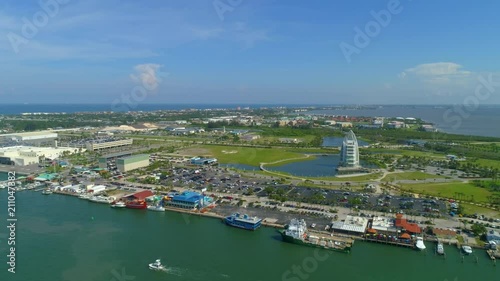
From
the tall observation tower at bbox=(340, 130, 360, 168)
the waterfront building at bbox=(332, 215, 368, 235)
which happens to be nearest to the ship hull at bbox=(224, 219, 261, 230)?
the waterfront building at bbox=(332, 215, 368, 235)

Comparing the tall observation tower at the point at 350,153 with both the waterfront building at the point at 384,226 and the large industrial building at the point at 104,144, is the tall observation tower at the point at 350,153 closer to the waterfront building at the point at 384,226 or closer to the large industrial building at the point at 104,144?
the waterfront building at the point at 384,226

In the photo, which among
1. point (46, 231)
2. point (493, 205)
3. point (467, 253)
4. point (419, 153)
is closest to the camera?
point (467, 253)

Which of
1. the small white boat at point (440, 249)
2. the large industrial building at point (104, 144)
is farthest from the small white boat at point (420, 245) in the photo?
the large industrial building at point (104, 144)

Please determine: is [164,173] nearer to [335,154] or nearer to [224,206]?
[224,206]

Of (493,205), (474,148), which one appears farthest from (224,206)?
(474,148)

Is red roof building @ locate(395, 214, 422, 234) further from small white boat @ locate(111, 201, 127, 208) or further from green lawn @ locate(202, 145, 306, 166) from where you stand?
green lawn @ locate(202, 145, 306, 166)

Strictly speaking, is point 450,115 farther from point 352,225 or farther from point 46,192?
point 46,192

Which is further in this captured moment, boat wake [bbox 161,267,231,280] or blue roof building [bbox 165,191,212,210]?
blue roof building [bbox 165,191,212,210]
